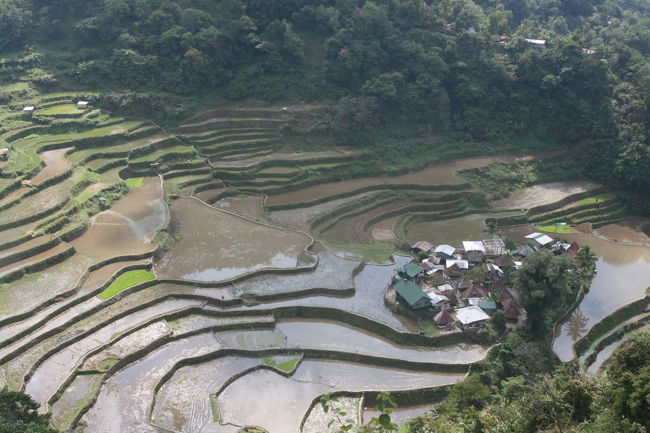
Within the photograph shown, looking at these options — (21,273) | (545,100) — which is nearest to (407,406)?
(21,273)

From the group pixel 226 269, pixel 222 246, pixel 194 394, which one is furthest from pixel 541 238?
pixel 194 394

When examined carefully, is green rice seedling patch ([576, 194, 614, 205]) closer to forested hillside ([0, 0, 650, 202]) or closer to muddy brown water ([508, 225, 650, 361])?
forested hillside ([0, 0, 650, 202])

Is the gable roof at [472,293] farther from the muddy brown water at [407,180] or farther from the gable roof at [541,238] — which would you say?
the muddy brown water at [407,180]

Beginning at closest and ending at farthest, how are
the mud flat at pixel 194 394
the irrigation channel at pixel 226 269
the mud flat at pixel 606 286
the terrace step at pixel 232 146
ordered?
the mud flat at pixel 194 394, the irrigation channel at pixel 226 269, the mud flat at pixel 606 286, the terrace step at pixel 232 146

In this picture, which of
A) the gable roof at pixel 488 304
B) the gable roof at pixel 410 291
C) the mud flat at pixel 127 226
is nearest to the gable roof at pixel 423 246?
the gable roof at pixel 410 291

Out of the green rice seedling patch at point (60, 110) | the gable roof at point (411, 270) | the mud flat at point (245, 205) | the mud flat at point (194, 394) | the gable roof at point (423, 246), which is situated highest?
the green rice seedling patch at point (60, 110)

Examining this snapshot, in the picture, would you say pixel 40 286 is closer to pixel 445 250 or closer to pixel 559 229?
pixel 445 250

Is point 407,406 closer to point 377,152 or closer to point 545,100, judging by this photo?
point 377,152
